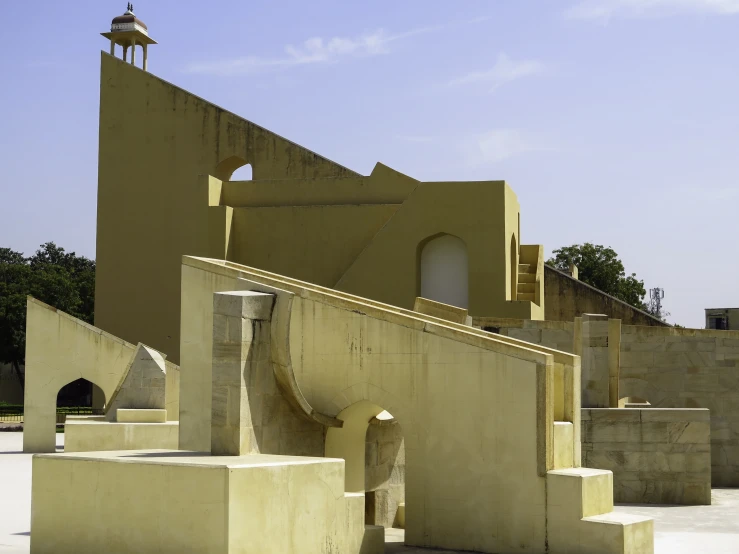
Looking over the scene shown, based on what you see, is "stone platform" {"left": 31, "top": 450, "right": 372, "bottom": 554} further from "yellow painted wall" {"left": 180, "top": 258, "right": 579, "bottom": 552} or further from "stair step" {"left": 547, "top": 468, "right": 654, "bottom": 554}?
"stair step" {"left": 547, "top": 468, "right": 654, "bottom": 554}

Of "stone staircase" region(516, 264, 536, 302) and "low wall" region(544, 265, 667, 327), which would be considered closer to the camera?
"stone staircase" region(516, 264, 536, 302)

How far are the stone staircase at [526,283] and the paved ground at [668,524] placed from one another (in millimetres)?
7828

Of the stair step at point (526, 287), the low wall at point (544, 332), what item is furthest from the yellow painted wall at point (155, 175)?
the low wall at point (544, 332)

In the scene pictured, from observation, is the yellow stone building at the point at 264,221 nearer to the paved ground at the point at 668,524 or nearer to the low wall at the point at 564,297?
the low wall at the point at 564,297

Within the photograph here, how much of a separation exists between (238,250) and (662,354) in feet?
35.8

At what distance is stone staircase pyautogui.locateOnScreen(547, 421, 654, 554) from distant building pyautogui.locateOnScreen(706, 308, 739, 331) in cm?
2779

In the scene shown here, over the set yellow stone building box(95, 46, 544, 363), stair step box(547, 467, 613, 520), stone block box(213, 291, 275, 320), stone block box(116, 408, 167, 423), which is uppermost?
yellow stone building box(95, 46, 544, 363)

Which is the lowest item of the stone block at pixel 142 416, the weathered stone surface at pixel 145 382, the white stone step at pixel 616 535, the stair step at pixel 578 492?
the white stone step at pixel 616 535

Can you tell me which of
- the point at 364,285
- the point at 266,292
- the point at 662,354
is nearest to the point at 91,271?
the point at 364,285

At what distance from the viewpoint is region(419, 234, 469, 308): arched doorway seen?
22.9 meters

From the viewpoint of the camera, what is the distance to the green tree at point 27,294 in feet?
130

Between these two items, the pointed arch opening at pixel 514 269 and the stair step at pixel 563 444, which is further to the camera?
the pointed arch opening at pixel 514 269

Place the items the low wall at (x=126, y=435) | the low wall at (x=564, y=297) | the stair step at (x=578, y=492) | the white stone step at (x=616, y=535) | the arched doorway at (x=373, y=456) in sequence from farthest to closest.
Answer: the low wall at (x=564, y=297), the low wall at (x=126, y=435), the arched doorway at (x=373, y=456), the stair step at (x=578, y=492), the white stone step at (x=616, y=535)

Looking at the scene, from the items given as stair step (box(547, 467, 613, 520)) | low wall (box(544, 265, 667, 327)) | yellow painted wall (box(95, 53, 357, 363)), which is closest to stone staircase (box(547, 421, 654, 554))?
stair step (box(547, 467, 613, 520))
